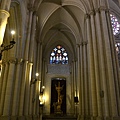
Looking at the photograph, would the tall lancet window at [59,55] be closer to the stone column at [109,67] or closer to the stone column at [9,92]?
the stone column at [109,67]

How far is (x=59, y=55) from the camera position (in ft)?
85.2

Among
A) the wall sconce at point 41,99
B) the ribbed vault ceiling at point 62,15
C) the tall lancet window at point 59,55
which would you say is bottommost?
the wall sconce at point 41,99

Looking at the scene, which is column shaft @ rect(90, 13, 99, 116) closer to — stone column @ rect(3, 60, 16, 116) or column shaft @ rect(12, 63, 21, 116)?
column shaft @ rect(12, 63, 21, 116)

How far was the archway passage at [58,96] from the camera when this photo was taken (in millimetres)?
21391

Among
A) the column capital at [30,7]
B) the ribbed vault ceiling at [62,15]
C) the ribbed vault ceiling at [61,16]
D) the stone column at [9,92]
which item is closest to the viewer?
the stone column at [9,92]

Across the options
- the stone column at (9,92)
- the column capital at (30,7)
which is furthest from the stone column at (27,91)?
the column capital at (30,7)

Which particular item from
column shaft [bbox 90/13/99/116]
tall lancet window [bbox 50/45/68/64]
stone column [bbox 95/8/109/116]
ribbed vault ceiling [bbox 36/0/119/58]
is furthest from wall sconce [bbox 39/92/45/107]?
stone column [bbox 95/8/109/116]

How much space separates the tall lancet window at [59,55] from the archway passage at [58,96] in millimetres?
3150

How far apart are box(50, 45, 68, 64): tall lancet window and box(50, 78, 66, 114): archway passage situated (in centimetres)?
315

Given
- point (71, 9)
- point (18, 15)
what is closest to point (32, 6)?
point (18, 15)

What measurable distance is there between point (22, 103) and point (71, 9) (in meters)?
13.0

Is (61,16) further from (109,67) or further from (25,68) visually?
(109,67)

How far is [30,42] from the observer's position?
12.1 metres

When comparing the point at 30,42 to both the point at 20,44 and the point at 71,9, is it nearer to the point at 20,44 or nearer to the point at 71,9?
the point at 20,44
